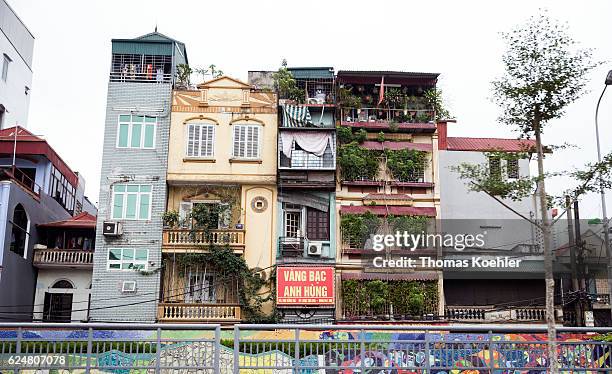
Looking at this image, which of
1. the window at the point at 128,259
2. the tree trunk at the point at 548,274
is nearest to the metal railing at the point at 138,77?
the window at the point at 128,259

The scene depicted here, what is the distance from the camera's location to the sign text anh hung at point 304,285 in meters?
30.2

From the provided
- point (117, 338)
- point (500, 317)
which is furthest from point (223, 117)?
point (117, 338)

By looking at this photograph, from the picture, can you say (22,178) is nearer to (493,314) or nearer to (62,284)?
(62,284)

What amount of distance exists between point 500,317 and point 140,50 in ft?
66.1

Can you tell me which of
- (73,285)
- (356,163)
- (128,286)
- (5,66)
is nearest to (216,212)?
(128,286)

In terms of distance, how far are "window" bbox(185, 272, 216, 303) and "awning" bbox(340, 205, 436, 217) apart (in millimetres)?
6612

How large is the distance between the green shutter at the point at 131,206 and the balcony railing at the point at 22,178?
5.05 metres

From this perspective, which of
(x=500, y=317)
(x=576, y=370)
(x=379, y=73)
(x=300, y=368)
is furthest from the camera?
(x=379, y=73)

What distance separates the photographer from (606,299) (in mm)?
33750

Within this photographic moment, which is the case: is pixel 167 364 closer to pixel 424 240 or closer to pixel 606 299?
pixel 424 240

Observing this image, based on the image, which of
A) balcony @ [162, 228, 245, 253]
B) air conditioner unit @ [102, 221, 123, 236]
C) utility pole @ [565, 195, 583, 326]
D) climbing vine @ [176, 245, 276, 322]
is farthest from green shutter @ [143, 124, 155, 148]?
utility pole @ [565, 195, 583, 326]

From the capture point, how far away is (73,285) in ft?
113

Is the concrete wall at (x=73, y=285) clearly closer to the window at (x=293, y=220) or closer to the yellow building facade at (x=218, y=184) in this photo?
the yellow building facade at (x=218, y=184)

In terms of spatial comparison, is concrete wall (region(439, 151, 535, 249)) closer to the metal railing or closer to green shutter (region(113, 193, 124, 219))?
the metal railing
